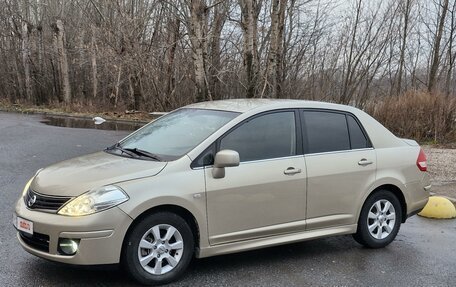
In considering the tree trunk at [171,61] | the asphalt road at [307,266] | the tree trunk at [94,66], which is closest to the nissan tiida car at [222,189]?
the asphalt road at [307,266]

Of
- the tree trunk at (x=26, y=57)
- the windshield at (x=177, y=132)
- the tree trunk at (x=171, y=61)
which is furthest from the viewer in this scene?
the tree trunk at (x=26, y=57)

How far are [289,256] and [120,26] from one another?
1895 cm

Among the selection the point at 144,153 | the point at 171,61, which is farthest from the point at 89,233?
the point at 171,61

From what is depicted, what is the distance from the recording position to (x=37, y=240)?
417cm

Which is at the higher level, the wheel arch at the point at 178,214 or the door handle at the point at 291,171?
the door handle at the point at 291,171

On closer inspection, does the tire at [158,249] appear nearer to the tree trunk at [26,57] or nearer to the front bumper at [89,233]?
the front bumper at [89,233]

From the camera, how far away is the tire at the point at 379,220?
18.0 feet

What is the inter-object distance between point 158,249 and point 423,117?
1336cm

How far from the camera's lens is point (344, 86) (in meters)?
27.9

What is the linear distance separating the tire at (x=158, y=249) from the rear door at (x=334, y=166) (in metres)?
1.39

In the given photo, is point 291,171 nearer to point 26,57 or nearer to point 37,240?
point 37,240

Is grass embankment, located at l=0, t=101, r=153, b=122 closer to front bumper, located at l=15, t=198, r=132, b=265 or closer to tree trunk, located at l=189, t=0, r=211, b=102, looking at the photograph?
tree trunk, located at l=189, t=0, r=211, b=102

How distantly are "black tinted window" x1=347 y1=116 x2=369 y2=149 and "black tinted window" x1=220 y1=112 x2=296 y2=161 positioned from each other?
2.60ft

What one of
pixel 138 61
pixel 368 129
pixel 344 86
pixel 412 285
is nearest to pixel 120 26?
pixel 138 61
